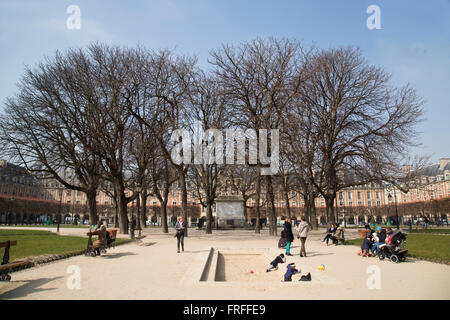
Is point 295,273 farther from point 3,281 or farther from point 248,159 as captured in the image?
point 248,159

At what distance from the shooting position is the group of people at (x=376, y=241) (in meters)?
12.7

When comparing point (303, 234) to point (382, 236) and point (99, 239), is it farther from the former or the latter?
point (99, 239)

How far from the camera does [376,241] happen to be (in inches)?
520

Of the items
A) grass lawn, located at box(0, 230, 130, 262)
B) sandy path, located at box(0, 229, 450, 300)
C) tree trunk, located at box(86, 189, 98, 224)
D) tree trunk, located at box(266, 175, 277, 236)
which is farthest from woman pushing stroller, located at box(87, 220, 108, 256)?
tree trunk, located at box(86, 189, 98, 224)

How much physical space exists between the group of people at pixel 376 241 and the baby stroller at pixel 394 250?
19 cm

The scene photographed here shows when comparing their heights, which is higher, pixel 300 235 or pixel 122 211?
pixel 122 211

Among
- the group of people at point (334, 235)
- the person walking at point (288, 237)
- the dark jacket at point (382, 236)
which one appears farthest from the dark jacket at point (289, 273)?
the group of people at point (334, 235)

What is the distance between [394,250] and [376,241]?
1.30m

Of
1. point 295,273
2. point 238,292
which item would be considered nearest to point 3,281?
point 238,292

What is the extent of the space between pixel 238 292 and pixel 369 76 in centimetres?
2413

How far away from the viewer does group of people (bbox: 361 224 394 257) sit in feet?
41.7

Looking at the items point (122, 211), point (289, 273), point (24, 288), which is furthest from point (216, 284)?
point (122, 211)

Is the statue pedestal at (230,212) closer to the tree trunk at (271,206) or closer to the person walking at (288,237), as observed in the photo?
the tree trunk at (271,206)

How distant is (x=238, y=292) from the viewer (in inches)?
276
